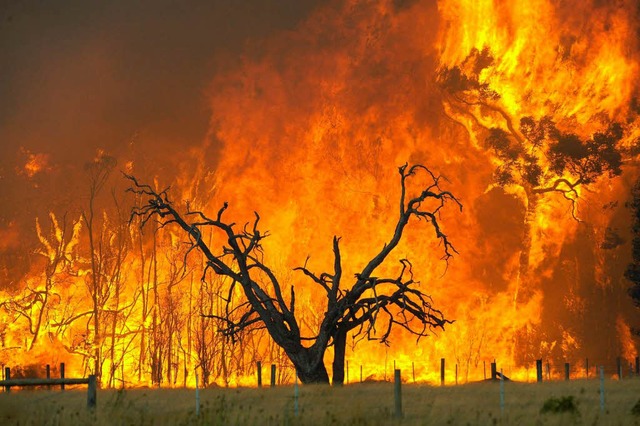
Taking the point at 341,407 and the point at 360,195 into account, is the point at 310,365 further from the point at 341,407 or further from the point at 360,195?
the point at 360,195

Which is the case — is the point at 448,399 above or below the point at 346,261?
below

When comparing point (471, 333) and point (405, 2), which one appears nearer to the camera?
point (471, 333)

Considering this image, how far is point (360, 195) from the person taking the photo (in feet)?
248

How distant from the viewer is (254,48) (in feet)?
275

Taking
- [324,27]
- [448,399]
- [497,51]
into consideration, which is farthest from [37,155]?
[448,399]

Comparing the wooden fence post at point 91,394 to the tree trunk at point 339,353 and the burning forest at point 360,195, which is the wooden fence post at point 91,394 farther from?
the burning forest at point 360,195

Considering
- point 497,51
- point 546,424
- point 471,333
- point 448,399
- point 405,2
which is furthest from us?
point 405,2

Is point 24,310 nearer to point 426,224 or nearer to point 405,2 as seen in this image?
point 426,224

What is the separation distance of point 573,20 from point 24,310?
45648 mm

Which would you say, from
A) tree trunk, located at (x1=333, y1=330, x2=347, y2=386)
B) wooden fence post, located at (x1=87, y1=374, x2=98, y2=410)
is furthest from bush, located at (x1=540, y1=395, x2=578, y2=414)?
tree trunk, located at (x1=333, y1=330, x2=347, y2=386)

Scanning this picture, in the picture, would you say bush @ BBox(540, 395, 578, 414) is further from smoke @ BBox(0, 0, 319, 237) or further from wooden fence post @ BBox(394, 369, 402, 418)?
smoke @ BBox(0, 0, 319, 237)

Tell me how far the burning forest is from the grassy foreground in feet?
86.8

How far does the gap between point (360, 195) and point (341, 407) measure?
149ft

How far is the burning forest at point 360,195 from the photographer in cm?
6938
